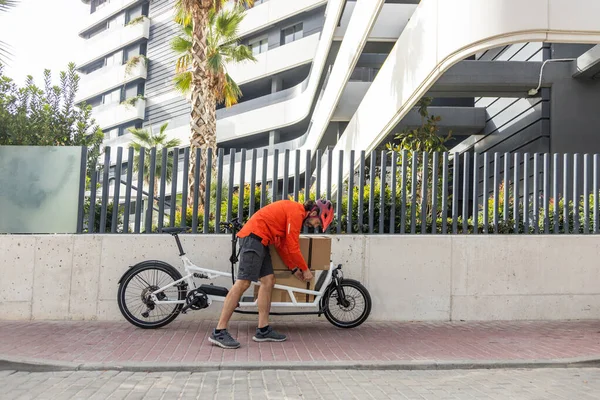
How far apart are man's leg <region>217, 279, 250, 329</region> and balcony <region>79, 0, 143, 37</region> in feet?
155

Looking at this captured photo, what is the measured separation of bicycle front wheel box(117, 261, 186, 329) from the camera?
6.71 meters

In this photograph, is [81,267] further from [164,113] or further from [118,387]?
[164,113]

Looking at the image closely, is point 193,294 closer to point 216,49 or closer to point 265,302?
point 265,302

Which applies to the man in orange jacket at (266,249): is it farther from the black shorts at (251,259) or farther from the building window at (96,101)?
the building window at (96,101)

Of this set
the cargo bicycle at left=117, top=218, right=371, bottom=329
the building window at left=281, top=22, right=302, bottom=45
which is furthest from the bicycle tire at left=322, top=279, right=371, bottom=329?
the building window at left=281, top=22, right=302, bottom=45

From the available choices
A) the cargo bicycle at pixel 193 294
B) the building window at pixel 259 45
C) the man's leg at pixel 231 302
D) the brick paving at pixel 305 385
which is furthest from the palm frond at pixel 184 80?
the building window at pixel 259 45

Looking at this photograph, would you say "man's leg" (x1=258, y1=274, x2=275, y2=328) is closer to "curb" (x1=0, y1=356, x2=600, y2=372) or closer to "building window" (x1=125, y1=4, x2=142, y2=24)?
"curb" (x1=0, y1=356, x2=600, y2=372)

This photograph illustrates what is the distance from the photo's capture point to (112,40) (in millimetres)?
50031

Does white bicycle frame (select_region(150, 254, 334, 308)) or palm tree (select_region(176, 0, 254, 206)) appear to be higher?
palm tree (select_region(176, 0, 254, 206))

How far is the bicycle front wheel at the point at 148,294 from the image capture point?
6.71 metres

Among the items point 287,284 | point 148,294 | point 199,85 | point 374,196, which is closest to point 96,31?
point 199,85

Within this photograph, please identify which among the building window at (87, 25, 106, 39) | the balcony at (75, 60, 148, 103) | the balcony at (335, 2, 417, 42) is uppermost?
the building window at (87, 25, 106, 39)

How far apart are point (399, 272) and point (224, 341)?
299 cm

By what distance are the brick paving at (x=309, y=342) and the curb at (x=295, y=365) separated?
13cm
